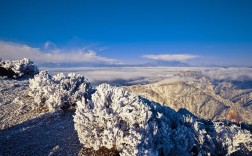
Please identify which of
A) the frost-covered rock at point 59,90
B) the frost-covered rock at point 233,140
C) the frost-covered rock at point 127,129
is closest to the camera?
the frost-covered rock at point 127,129

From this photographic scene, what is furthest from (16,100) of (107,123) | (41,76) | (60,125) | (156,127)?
(156,127)

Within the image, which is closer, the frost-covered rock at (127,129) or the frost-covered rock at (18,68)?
the frost-covered rock at (127,129)

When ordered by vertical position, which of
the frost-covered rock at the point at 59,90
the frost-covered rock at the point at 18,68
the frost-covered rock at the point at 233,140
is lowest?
A: the frost-covered rock at the point at 233,140

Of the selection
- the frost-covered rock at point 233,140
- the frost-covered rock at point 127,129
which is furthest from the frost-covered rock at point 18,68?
the frost-covered rock at point 233,140

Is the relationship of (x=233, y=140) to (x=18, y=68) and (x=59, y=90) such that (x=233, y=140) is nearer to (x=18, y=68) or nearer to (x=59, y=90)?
(x=59, y=90)

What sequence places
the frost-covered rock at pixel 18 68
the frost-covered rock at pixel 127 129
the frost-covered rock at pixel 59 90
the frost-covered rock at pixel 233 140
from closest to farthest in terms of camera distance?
the frost-covered rock at pixel 127 129 < the frost-covered rock at pixel 233 140 < the frost-covered rock at pixel 59 90 < the frost-covered rock at pixel 18 68

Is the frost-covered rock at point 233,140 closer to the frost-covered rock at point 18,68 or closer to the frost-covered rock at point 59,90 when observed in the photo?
the frost-covered rock at point 59,90

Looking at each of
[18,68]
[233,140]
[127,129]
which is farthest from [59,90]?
[18,68]
